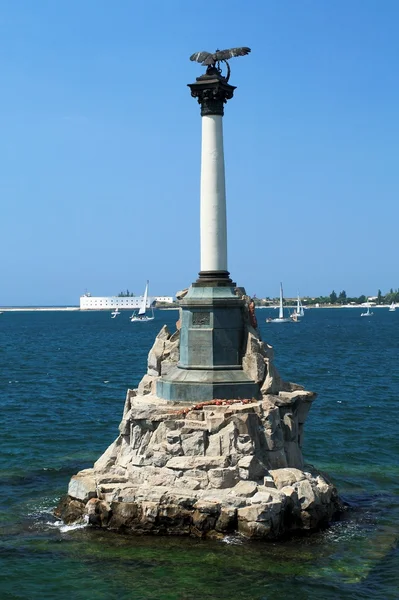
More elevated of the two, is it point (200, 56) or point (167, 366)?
point (200, 56)

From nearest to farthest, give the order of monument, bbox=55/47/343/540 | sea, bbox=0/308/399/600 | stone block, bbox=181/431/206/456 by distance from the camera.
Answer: sea, bbox=0/308/399/600
monument, bbox=55/47/343/540
stone block, bbox=181/431/206/456

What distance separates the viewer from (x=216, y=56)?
2069cm

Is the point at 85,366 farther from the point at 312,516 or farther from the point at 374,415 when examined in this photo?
the point at 312,516

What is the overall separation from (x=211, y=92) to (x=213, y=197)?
2.55 m

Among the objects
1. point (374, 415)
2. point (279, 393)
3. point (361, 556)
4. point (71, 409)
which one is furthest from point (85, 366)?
point (361, 556)

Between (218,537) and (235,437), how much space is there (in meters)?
2.25

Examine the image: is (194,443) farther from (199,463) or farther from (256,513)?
(256,513)

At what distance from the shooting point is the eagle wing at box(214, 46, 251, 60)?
20.5 m

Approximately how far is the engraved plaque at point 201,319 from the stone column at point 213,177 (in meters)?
0.88

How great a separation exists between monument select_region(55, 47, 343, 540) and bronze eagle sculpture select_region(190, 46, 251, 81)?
0.03 meters

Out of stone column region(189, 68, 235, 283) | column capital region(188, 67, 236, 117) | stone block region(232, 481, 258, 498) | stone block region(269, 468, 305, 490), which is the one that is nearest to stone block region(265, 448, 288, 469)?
stone block region(269, 468, 305, 490)

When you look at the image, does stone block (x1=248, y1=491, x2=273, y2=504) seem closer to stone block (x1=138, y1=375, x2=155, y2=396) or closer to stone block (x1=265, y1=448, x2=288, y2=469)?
stone block (x1=265, y1=448, x2=288, y2=469)

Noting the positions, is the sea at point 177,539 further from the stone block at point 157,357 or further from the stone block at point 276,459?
the stone block at point 157,357

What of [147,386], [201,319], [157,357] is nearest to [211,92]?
[201,319]
